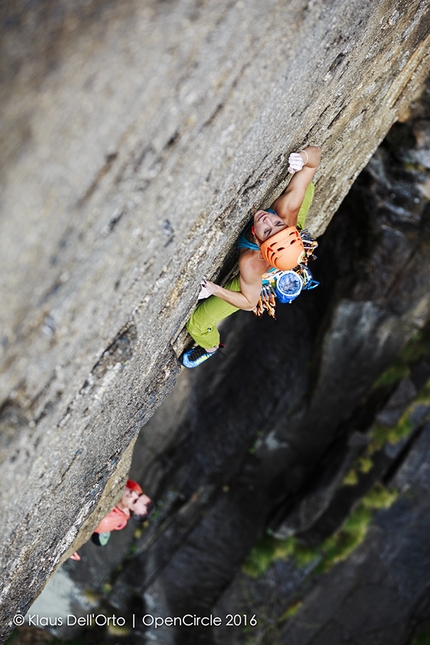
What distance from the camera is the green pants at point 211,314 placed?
3.31m

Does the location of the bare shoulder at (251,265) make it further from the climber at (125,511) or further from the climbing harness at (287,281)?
the climber at (125,511)

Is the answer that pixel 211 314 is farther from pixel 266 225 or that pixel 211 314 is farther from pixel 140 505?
pixel 140 505

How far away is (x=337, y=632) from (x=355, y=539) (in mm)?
1406

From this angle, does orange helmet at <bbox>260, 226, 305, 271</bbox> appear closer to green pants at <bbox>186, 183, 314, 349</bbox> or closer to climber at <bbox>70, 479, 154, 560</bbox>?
green pants at <bbox>186, 183, 314, 349</bbox>

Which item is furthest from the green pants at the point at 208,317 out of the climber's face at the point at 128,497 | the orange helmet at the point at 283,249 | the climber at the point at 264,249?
the climber's face at the point at 128,497

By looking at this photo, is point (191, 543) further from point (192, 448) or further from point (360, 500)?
point (360, 500)

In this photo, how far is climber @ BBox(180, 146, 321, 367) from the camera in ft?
9.38

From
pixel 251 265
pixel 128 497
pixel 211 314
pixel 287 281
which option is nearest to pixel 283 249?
pixel 251 265

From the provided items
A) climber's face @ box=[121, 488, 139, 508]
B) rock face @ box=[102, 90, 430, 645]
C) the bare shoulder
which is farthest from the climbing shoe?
rock face @ box=[102, 90, 430, 645]

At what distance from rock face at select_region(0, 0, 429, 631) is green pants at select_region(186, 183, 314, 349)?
0.17m

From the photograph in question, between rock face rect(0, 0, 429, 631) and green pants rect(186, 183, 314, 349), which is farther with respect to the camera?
green pants rect(186, 183, 314, 349)

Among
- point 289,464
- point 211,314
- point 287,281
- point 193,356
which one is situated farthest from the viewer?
point 289,464

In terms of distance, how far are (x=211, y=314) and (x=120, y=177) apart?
1663 millimetres

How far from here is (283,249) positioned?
2.84 m
